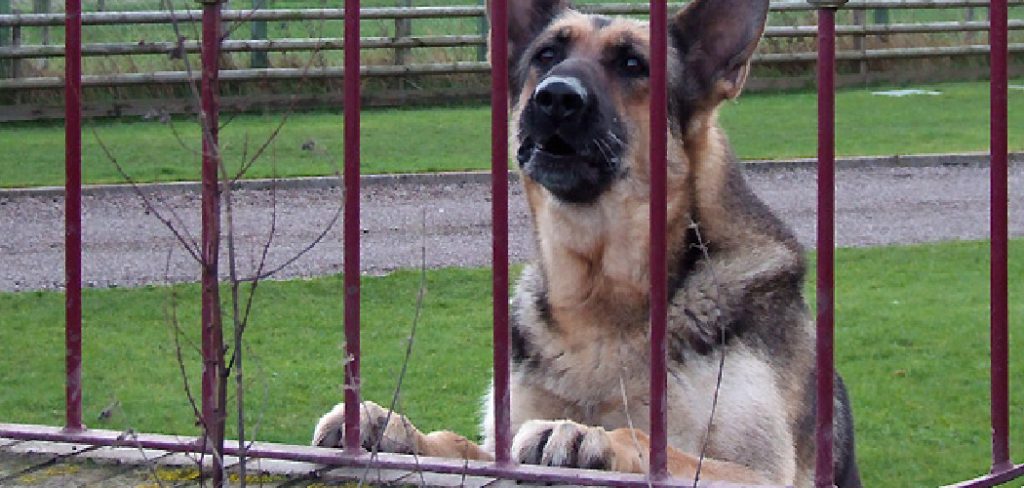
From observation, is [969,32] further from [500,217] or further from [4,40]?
[500,217]

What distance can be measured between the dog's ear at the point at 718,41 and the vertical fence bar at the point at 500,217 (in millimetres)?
1476

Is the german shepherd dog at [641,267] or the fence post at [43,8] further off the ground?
the fence post at [43,8]

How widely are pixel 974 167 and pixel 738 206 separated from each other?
10.5 m

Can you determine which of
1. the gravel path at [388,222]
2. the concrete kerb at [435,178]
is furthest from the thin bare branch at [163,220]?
the concrete kerb at [435,178]

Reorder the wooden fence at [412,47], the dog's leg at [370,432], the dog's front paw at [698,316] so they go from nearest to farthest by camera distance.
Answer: the dog's leg at [370,432] → the dog's front paw at [698,316] → the wooden fence at [412,47]

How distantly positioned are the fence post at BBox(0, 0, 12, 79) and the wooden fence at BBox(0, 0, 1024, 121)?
0.01 metres

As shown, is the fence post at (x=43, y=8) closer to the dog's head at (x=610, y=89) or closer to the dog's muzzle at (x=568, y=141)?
the dog's head at (x=610, y=89)

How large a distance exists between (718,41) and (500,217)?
5.74 feet

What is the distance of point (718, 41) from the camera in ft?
14.6

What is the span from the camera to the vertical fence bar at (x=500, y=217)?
288 cm

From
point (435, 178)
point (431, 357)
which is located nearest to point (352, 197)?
point (431, 357)

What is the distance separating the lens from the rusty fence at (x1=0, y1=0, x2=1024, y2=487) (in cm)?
273

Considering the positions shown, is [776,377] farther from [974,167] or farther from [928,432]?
[974,167]

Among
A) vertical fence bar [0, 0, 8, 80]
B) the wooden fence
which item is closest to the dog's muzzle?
the wooden fence
